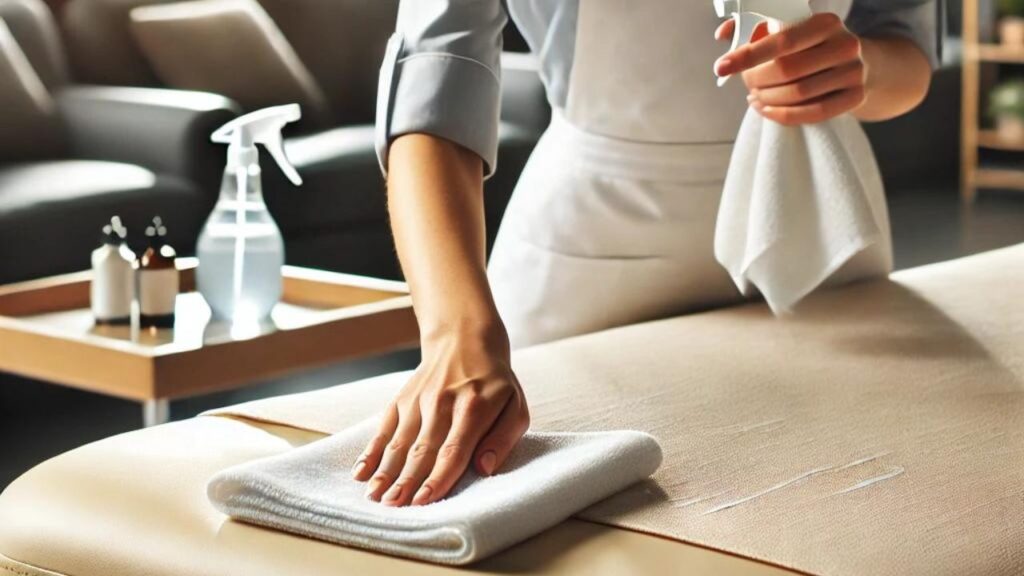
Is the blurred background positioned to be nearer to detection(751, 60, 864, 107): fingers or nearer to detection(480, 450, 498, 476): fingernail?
detection(751, 60, 864, 107): fingers

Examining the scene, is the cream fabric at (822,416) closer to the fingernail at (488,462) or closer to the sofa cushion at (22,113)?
the fingernail at (488,462)

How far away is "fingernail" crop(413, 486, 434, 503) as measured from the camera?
949 mm

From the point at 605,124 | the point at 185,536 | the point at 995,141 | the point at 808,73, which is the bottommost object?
the point at 995,141

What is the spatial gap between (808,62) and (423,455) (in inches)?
21.5

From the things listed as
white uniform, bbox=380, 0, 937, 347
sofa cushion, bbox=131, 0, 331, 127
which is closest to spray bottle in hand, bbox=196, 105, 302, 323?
white uniform, bbox=380, 0, 937, 347

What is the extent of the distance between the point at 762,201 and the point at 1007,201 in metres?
5.68

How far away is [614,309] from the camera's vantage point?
1585 mm

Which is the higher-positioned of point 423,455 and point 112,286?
point 423,455

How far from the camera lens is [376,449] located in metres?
1.01

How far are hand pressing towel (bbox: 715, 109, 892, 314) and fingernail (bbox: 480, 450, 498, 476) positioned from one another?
509 mm

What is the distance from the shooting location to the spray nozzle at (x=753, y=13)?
1.22m

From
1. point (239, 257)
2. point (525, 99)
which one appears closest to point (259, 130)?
point (239, 257)

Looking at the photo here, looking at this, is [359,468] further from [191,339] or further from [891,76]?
[191,339]

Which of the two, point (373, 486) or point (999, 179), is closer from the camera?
point (373, 486)
